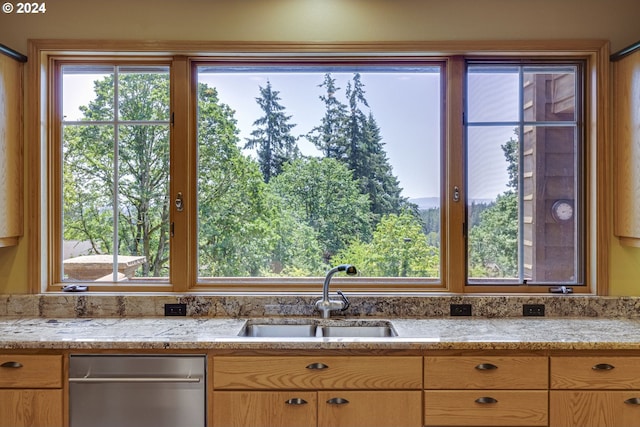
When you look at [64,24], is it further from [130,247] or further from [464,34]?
[464,34]

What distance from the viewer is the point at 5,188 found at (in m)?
2.28

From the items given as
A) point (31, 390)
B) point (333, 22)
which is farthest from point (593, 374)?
point (31, 390)

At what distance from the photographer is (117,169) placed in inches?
99.0

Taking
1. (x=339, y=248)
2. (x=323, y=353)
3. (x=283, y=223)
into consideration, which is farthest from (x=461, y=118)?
(x=323, y=353)

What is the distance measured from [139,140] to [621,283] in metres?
2.85

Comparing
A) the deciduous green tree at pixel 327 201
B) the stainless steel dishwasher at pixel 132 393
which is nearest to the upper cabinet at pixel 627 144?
the deciduous green tree at pixel 327 201

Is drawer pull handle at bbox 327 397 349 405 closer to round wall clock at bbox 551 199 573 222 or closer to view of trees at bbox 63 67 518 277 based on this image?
view of trees at bbox 63 67 518 277

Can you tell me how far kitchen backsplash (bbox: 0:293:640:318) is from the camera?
2375 mm

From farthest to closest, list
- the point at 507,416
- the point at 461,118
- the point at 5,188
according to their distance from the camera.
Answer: the point at 461,118 → the point at 5,188 → the point at 507,416

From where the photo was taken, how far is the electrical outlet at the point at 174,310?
2.39 meters

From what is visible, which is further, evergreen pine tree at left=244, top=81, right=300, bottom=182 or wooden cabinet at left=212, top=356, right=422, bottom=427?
evergreen pine tree at left=244, top=81, right=300, bottom=182

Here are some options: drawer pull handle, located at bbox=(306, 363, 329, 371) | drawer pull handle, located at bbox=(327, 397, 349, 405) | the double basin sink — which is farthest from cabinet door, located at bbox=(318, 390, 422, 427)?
the double basin sink

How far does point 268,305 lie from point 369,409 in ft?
2.60

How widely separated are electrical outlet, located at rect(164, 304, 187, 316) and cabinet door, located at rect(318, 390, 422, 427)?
0.94 meters
